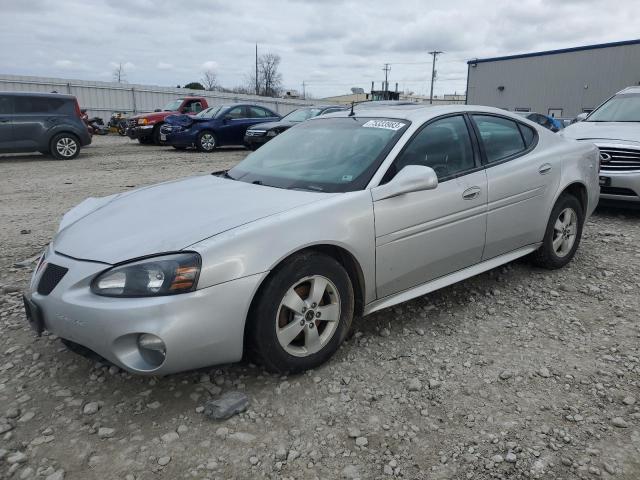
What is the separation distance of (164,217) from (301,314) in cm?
94

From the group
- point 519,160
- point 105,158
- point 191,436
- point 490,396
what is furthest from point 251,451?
point 105,158

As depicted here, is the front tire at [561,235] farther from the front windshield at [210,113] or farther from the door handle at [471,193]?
the front windshield at [210,113]

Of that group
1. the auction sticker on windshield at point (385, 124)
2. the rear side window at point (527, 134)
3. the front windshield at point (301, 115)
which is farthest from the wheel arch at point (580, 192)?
the front windshield at point (301, 115)

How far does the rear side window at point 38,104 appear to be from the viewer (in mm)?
12148

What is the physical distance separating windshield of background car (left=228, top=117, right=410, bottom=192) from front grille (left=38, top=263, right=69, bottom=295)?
133cm

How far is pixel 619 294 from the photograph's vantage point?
13.3ft

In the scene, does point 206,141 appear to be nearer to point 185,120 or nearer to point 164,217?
point 185,120

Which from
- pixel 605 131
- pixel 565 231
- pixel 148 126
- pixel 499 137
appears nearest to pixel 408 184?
pixel 499 137

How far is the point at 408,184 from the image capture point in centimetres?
304

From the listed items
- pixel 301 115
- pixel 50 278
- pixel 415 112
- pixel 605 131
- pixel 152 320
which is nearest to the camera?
pixel 152 320

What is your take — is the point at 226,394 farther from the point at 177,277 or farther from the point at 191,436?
the point at 177,277

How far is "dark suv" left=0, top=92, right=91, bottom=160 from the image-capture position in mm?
12075

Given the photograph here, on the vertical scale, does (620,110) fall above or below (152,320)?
above

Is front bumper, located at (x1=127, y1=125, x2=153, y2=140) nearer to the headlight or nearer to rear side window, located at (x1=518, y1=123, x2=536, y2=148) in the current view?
rear side window, located at (x1=518, y1=123, x2=536, y2=148)
